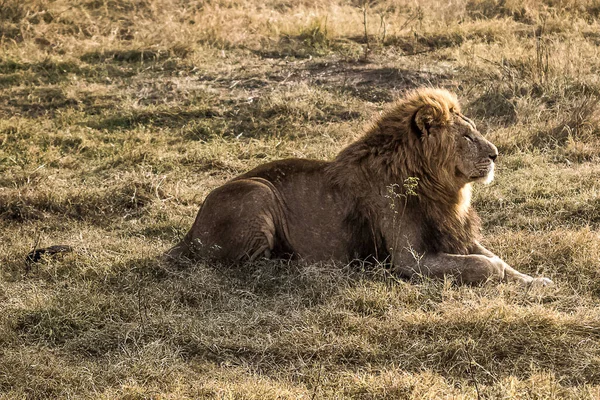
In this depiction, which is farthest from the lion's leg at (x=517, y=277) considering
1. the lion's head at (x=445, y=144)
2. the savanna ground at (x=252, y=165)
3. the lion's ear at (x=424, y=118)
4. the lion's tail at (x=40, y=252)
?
the lion's tail at (x=40, y=252)

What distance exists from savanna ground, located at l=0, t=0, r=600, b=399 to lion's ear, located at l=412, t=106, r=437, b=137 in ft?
3.18

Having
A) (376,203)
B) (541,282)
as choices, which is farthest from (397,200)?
(541,282)

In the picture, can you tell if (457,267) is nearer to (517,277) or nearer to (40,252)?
(517,277)

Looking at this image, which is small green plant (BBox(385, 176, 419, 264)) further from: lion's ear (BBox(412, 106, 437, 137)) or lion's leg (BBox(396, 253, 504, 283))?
lion's ear (BBox(412, 106, 437, 137))

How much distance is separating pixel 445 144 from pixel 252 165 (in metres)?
3.02

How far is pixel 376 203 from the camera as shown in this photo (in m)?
5.61

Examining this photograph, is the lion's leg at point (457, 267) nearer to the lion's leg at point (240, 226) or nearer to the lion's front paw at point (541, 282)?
the lion's front paw at point (541, 282)

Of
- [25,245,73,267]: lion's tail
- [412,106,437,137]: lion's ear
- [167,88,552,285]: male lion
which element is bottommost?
[25,245,73,267]: lion's tail

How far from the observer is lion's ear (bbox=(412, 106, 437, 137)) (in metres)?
5.59

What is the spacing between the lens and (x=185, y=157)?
848 centimetres

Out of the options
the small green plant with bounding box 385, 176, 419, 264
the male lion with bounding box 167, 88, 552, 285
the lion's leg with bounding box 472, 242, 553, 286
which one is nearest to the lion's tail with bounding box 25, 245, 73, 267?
the male lion with bounding box 167, 88, 552, 285

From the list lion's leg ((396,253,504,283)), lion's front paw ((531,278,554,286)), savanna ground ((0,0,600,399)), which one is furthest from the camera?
lion's leg ((396,253,504,283))

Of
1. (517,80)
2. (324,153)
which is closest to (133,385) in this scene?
(324,153)

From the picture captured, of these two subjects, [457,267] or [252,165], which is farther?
[252,165]
